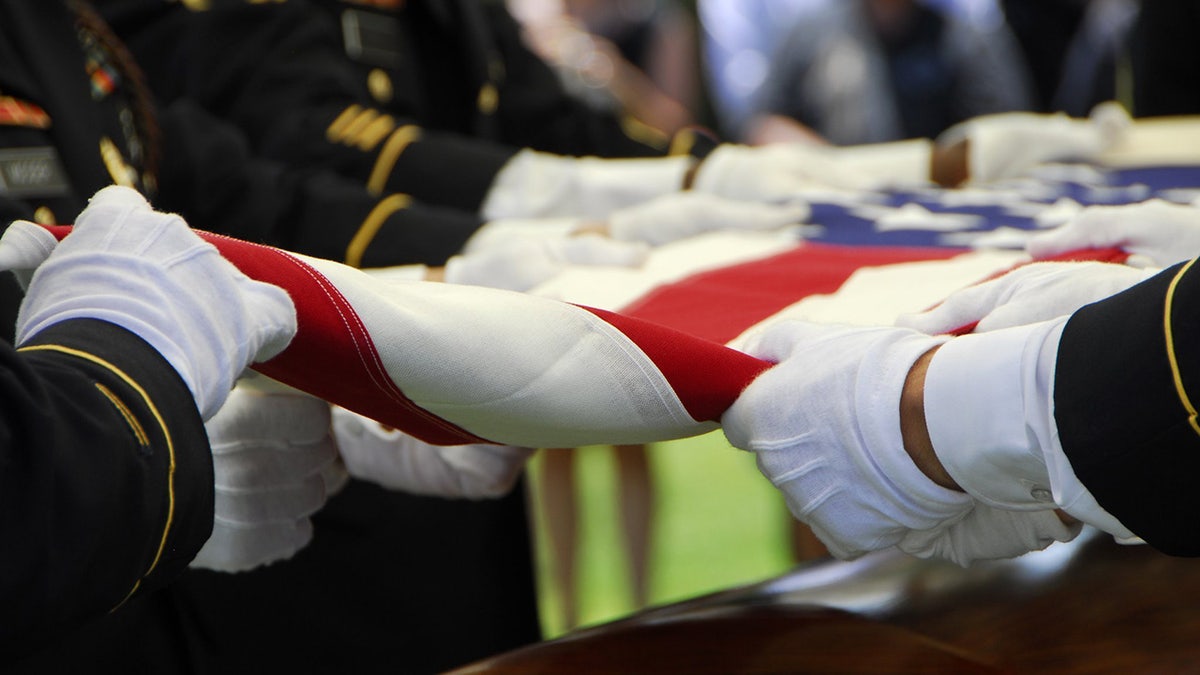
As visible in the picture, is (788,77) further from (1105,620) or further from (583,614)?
(1105,620)

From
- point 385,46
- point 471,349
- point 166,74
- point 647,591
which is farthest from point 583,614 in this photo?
point 471,349

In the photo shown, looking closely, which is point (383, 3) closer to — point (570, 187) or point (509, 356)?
point (570, 187)

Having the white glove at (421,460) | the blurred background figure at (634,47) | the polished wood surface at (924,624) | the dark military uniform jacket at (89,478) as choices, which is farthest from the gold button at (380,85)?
the blurred background figure at (634,47)

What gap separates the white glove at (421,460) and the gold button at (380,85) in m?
1.01

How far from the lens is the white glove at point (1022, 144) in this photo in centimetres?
143

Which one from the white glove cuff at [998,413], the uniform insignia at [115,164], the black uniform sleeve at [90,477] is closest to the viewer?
the black uniform sleeve at [90,477]

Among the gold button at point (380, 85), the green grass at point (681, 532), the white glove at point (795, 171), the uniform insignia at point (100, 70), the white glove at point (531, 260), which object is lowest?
the green grass at point (681, 532)

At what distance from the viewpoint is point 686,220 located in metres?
1.13

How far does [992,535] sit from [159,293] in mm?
438

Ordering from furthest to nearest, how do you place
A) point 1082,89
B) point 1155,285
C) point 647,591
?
point 1082,89
point 647,591
point 1155,285

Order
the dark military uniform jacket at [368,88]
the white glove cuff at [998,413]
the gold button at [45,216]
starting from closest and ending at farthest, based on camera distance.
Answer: the white glove cuff at [998,413]
the gold button at [45,216]
the dark military uniform jacket at [368,88]

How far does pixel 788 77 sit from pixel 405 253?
2.89 metres

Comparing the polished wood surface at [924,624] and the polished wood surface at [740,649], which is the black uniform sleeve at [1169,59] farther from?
the polished wood surface at [740,649]

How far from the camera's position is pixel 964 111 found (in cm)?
360
